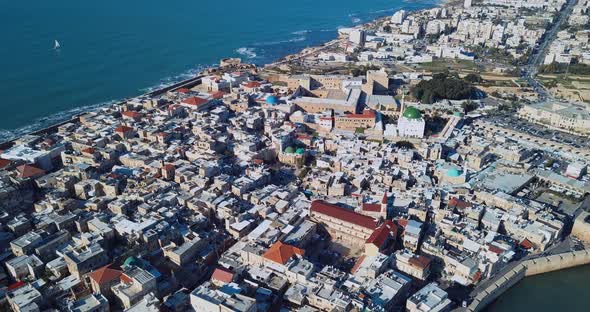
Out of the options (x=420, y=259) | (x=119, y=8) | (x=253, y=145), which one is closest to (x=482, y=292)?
(x=420, y=259)

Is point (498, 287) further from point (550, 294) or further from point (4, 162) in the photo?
point (4, 162)

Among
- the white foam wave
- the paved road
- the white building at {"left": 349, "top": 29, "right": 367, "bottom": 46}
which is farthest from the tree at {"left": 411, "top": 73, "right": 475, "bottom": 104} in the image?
the white foam wave

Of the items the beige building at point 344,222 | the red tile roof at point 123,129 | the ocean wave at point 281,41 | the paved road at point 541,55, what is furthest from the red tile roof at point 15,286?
the ocean wave at point 281,41

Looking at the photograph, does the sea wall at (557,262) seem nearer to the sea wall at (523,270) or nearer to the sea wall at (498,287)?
the sea wall at (523,270)

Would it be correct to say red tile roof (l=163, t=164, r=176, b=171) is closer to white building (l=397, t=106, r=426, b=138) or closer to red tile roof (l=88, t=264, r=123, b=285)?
red tile roof (l=88, t=264, r=123, b=285)

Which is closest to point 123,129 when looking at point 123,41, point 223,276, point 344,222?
point 223,276

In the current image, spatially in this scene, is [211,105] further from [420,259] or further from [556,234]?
[556,234]
